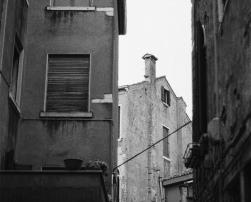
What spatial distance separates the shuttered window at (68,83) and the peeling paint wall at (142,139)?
1714cm

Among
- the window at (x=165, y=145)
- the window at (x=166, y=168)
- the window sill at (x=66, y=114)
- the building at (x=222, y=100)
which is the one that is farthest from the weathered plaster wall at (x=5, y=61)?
the window at (x=165, y=145)

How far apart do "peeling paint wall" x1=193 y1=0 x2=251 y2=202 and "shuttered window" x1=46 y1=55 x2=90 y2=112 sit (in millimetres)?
3410

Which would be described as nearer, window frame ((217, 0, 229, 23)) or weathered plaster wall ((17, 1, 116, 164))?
window frame ((217, 0, 229, 23))

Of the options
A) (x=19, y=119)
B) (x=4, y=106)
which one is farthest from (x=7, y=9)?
(x=19, y=119)

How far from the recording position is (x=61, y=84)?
15.4 meters

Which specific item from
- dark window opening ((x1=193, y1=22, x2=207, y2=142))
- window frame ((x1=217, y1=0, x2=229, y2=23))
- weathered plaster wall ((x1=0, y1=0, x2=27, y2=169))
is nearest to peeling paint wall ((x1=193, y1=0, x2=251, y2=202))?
window frame ((x1=217, y1=0, x2=229, y2=23))

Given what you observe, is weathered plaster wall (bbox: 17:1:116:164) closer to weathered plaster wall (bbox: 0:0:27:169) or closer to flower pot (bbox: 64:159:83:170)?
weathered plaster wall (bbox: 0:0:27:169)

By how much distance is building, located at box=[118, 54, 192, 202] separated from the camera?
108 feet

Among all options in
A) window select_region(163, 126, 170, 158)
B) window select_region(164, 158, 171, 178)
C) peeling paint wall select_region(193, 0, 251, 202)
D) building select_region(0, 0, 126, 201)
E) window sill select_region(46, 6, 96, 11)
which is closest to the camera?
peeling paint wall select_region(193, 0, 251, 202)

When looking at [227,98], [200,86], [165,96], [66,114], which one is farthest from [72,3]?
[165,96]

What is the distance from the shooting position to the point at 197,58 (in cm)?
1509

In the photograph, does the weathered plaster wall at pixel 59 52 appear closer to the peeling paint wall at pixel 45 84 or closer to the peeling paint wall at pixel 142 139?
the peeling paint wall at pixel 45 84

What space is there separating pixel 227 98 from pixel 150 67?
25.6 meters

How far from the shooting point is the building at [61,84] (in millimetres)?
14672
